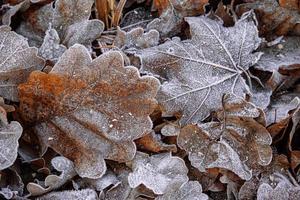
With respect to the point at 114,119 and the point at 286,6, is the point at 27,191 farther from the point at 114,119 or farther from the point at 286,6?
the point at 286,6

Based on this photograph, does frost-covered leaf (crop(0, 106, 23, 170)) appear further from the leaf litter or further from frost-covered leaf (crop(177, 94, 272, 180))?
frost-covered leaf (crop(177, 94, 272, 180))

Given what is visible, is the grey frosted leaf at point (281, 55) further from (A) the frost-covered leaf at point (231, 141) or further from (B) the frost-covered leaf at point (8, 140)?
(B) the frost-covered leaf at point (8, 140)

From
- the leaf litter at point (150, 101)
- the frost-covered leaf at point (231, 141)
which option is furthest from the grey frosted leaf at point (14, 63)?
the frost-covered leaf at point (231, 141)

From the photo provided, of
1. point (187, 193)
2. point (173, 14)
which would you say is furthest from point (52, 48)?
point (187, 193)

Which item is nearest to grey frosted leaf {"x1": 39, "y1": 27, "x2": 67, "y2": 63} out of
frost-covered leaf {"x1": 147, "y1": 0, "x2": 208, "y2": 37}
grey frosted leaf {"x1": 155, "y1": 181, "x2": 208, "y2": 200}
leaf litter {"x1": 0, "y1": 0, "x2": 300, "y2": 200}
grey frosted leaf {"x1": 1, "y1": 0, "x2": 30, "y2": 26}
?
leaf litter {"x1": 0, "y1": 0, "x2": 300, "y2": 200}

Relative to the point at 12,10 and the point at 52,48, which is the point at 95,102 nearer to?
the point at 52,48

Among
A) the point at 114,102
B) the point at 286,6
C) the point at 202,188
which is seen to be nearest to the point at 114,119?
the point at 114,102
